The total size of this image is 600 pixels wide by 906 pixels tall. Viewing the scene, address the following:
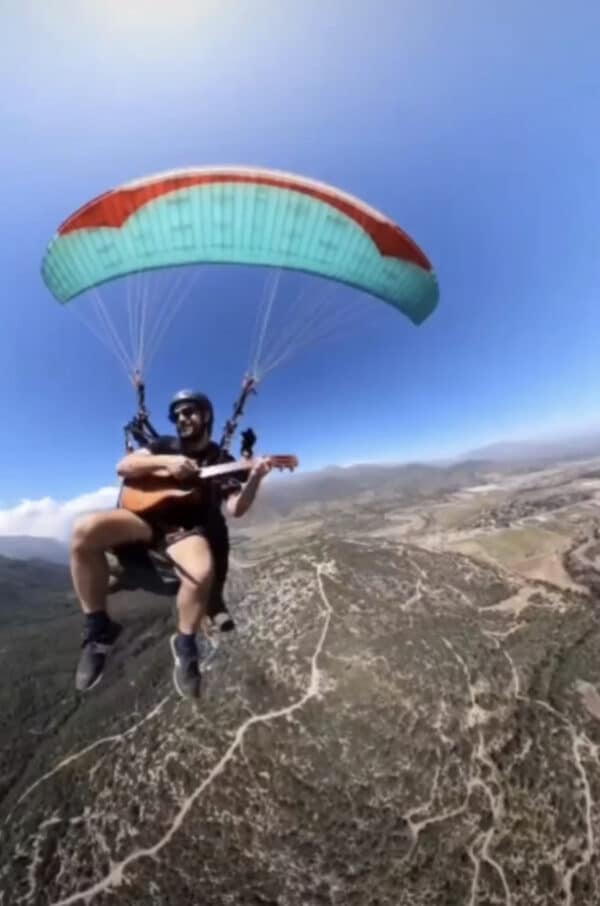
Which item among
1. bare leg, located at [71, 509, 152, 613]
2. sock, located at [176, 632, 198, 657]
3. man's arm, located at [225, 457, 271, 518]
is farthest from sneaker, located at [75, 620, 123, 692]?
man's arm, located at [225, 457, 271, 518]

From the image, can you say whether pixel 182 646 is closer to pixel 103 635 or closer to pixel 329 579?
pixel 103 635

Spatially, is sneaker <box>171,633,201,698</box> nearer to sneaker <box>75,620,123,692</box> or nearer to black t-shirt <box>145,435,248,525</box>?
sneaker <box>75,620,123,692</box>

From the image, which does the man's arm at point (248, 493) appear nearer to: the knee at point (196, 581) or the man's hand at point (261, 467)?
the man's hand at point (261, 467)

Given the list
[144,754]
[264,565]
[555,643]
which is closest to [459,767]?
[555,643]

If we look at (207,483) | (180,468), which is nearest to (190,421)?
(207,483)

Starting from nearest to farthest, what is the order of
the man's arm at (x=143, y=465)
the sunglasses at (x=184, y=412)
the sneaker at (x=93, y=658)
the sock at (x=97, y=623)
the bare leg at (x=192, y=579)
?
the man's arm at (x=143, y=465)
the bare leg at (x=192, y=579)
the sneaker at (x=93, y=658)
the sock at (x=97, y=623)
the sunglasses at (x=184, y=412)

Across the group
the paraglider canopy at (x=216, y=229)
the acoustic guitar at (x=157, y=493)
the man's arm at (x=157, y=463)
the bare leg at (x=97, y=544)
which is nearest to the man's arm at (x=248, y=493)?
the acoustic guitar at (x=157, y=493)
